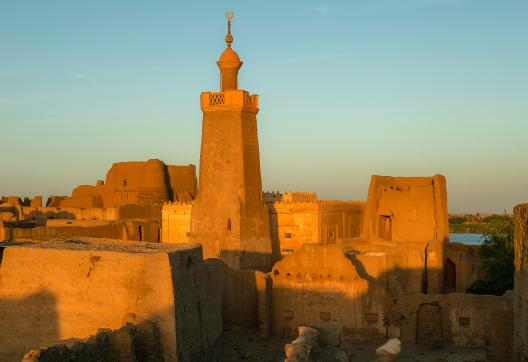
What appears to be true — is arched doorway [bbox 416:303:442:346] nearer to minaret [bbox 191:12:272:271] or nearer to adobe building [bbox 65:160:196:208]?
minaret [bbox 191:12:272:271]

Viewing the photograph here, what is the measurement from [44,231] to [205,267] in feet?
42.3

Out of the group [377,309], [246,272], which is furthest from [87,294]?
[377,309]

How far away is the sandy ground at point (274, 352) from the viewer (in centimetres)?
1931

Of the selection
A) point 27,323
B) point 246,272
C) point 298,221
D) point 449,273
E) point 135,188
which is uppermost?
point 135,188

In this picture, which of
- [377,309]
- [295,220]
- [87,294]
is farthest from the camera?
[295,220]

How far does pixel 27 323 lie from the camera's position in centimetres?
1627

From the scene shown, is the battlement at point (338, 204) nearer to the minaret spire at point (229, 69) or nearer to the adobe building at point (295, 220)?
the adobe building at point (295, 220)

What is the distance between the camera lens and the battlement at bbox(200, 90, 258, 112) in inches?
1137

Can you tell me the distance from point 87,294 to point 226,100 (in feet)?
47.3

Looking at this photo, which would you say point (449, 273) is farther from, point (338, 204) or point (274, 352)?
point (274, 352)

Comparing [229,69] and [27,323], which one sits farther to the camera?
[229,69]

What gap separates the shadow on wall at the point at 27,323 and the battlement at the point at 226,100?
561 inches

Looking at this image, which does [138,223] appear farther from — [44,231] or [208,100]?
[208,100]

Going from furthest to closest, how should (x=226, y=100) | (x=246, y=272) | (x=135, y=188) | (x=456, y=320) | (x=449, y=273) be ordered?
(x=135, y=188) < (x=449, y=273) < (x=226, y=100) < (x=246, y=272) < (x=456, y=320)
